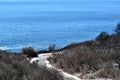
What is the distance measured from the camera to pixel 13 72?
30.1ft

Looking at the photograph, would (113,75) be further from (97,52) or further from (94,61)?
(97,52)

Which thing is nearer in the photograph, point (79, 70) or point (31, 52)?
point (79, 70)

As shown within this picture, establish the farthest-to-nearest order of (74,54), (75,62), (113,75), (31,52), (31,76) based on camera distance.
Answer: (31,52), (74,54), (75,62), (113,75), (31,76)

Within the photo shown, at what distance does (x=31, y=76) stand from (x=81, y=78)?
3.35 meters

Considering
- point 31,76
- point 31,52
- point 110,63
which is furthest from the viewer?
point 31,52

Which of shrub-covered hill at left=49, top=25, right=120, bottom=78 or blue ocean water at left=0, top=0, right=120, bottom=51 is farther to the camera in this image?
blue ocean water at left=0, top=0, right=120, bottom=51

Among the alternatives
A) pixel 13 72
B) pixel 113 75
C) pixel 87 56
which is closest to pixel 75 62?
pixel 87 56

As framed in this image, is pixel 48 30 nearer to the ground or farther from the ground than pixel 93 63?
nearer to the ground

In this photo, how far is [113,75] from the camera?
37.6 feet

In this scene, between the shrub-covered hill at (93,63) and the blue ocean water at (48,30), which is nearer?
the shrub-covered hill at (93,63)

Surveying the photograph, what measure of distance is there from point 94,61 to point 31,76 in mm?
4705

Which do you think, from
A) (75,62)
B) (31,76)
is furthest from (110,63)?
(31,76)

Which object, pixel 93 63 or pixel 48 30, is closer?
pixel 93 63

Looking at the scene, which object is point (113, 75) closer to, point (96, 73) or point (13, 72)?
point (96, 73)
